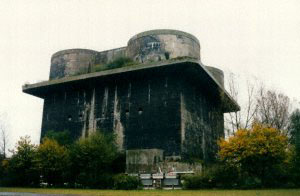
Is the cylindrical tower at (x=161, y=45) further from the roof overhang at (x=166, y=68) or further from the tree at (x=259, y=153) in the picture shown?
the tree at (x=259, y=153)

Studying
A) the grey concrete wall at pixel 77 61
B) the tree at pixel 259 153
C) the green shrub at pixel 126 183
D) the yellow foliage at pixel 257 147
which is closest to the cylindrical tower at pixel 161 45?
the grey concrete wall at pixel 77 61

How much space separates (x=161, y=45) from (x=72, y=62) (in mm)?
8544

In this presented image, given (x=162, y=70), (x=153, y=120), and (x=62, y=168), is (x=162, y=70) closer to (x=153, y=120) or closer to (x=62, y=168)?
(x=153, y=120)

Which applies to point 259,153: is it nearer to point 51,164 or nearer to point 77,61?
point 51,164

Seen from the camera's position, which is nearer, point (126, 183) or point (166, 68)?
point (126, 183)

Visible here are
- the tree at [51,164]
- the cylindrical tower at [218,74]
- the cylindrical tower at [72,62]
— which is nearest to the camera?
the tree at [51,164]

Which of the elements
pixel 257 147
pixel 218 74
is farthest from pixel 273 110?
pixel 257 147

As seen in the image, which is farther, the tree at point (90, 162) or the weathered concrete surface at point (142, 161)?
the weathered concrete surface at point (142, 161)

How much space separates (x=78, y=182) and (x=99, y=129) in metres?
6.92

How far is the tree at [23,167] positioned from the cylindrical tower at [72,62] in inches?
404

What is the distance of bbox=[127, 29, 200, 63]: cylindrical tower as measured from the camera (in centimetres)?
2525

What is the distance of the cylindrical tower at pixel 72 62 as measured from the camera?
29781 millimetres

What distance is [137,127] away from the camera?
78.3ft

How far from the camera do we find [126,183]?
16641mm
